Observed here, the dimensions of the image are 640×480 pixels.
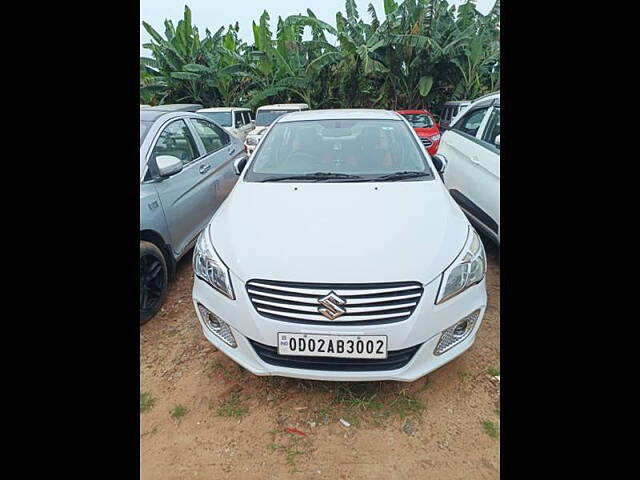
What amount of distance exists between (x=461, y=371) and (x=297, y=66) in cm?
1398

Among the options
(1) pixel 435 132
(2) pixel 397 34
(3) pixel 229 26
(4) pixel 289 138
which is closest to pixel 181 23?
(3) pixel 229 26

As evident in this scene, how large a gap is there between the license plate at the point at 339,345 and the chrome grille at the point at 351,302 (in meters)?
0.07

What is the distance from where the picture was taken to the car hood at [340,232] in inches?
71.2

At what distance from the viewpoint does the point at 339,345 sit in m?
1.71

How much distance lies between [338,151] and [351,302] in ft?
4.93

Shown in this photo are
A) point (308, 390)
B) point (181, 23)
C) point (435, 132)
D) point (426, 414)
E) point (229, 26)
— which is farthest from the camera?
point (229, 26)

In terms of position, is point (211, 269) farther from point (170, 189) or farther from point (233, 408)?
point (170, 189)

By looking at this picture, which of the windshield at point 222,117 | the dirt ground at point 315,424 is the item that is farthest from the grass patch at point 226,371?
the windshield at point 222,117

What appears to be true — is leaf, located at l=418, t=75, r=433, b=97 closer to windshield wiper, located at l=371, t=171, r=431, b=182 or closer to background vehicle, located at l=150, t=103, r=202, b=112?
background vehicle, located at l=150, t=103, r=202, b=112

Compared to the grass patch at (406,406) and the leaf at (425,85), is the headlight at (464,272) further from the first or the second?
the leaf at (425,85)

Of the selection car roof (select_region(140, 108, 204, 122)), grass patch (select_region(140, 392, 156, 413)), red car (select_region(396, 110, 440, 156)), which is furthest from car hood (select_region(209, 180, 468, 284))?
red car (select_region(396, 110, 440, 156))

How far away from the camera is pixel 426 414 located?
1924mm

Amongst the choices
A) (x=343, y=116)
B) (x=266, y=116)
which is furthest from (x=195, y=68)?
(x=343, y=116)
